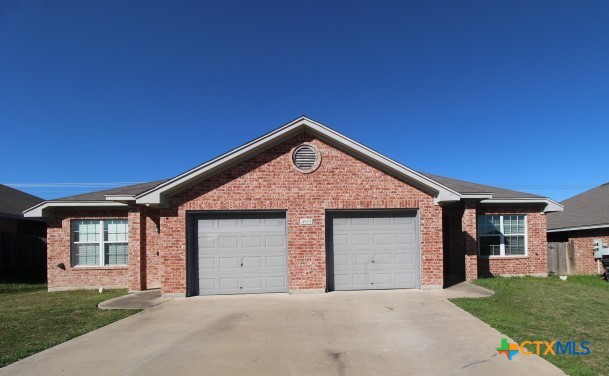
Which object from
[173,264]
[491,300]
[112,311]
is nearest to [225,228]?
[173,264]

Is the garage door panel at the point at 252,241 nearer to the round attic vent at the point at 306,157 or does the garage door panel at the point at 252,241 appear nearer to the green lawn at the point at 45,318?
the round attic vent at the point at 306,157

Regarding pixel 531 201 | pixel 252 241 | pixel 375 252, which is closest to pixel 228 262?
pixel 252 241

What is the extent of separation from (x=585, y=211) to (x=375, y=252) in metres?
14.1

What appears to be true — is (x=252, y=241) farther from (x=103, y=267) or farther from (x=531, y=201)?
(x=531, y=201)

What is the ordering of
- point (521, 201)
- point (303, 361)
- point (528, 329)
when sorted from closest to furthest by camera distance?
point (303, 361) < point (528, 329) < point (521, 201)

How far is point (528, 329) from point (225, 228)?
26.6ft

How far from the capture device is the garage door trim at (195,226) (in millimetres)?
10586

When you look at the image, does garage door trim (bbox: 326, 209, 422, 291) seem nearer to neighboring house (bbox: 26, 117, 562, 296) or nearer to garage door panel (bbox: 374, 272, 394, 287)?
neighboring house (bbox: 26, 117, 562, 296)

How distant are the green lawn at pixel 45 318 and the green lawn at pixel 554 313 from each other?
28.8 ft

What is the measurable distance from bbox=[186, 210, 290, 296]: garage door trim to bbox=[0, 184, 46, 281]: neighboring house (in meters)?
10.1

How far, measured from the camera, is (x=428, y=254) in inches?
430

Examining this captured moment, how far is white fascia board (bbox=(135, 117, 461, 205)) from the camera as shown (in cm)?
1030

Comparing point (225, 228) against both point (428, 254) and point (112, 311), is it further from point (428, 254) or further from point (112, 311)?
point (428, 254)

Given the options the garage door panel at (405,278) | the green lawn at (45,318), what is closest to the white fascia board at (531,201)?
the garage door panel at (405,278)
